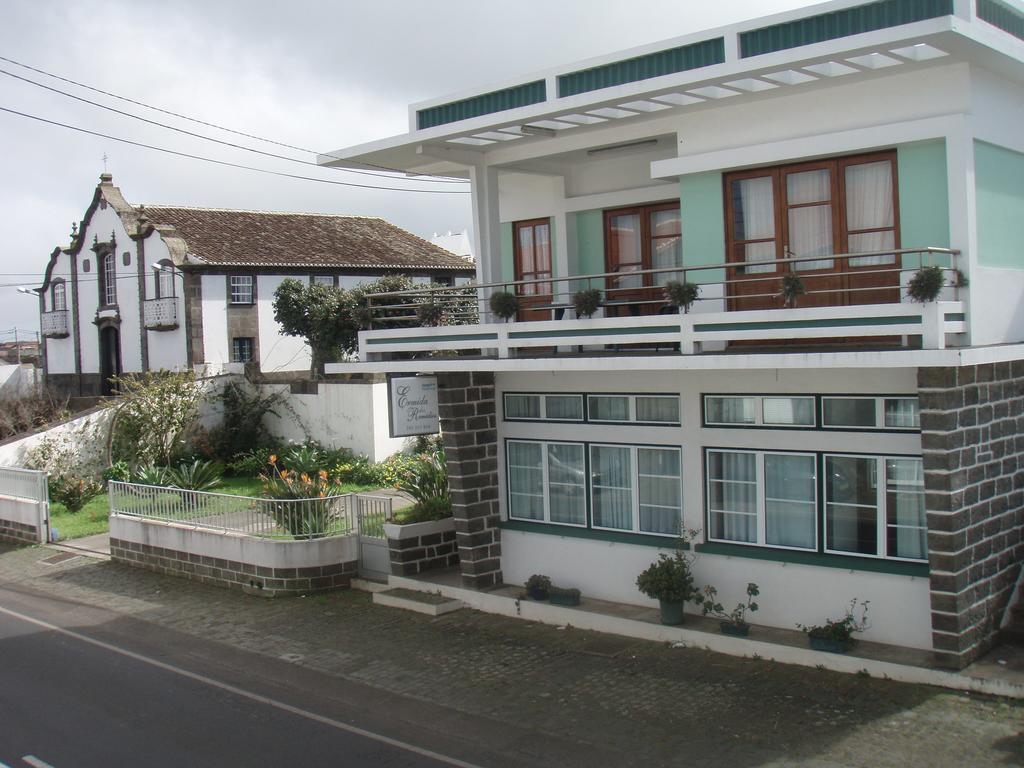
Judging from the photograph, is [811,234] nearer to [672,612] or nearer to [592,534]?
[672,612]

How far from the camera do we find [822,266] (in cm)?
1205

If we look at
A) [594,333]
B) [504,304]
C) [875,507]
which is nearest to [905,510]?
[875,507]

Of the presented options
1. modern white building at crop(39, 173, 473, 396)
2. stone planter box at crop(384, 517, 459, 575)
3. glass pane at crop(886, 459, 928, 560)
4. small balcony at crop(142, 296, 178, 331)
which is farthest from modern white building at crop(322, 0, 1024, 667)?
small balcony at crop(142, 296, 178, 331)

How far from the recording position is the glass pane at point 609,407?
14.0 m

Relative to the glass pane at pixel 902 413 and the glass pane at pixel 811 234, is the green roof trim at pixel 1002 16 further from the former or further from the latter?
the glass pane at pixel 902 413

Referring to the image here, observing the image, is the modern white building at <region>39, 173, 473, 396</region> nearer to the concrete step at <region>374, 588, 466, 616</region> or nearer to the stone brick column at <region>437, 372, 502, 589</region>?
the concrete step at <region>374, 588, 466, 616</region>

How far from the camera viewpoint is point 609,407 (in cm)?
1414

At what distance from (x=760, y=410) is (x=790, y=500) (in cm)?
115

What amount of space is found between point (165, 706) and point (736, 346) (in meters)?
7.93

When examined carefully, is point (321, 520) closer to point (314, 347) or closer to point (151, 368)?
point (314, 347)

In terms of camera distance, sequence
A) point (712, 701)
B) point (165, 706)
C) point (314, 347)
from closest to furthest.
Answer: point (712, 701)
point (165, 706)
point (314, 347)

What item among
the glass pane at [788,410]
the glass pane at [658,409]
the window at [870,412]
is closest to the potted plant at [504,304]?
the glass pane at [658,409]

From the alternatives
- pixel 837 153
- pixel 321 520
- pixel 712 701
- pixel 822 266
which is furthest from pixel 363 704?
pixel 837 153

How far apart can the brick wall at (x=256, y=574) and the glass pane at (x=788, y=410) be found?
25.2ft
